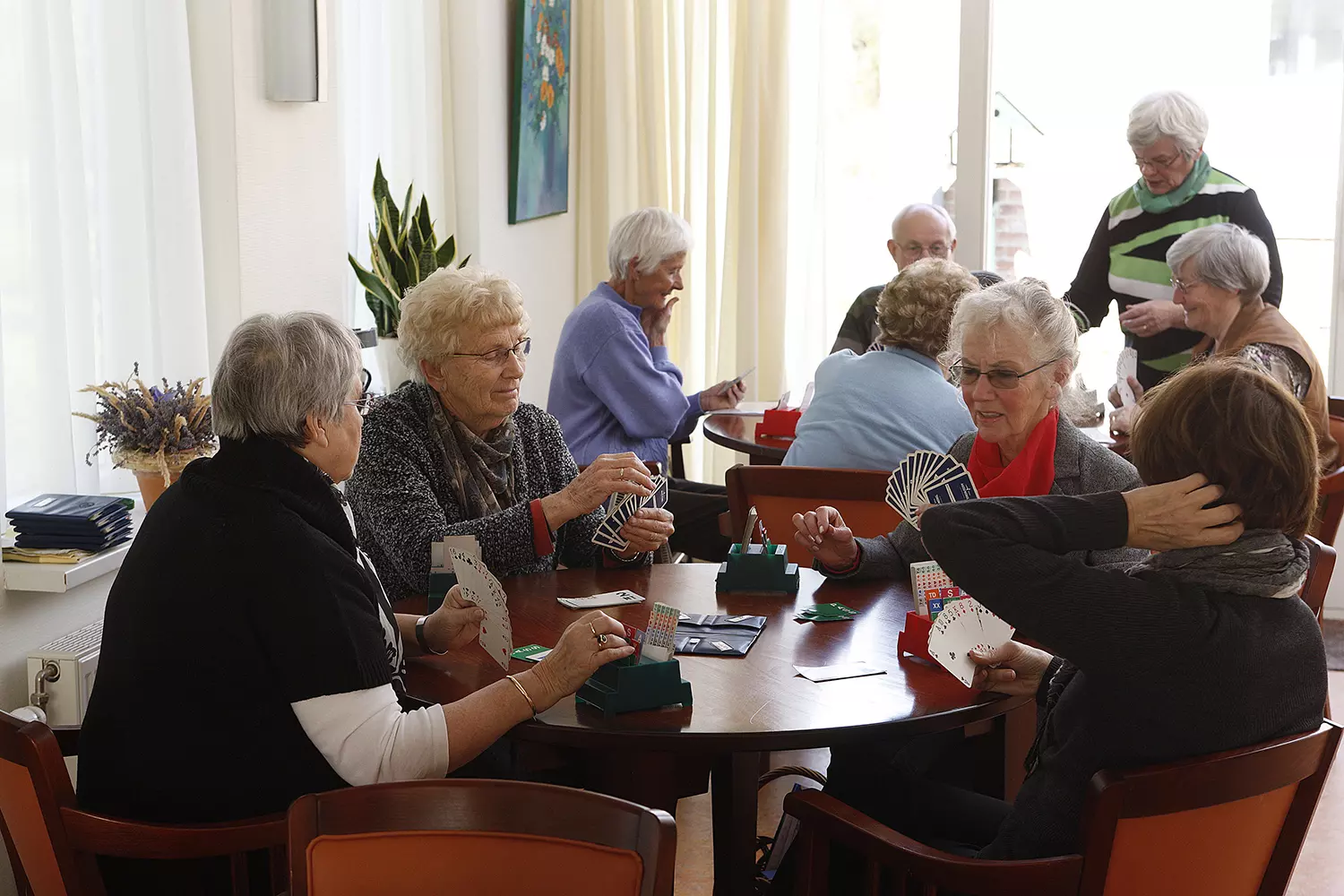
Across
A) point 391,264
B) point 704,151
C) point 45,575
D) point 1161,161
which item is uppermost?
point 704,151

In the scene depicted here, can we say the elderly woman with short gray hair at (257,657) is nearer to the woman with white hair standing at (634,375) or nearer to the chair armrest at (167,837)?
the chair armrest at (167,837)

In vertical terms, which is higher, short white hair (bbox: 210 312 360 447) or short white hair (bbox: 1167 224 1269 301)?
short white hair (bbox: 1167 224 1269 301)

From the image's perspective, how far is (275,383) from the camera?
1738 mm

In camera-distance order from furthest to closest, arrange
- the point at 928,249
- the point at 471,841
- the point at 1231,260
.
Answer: the point at 928,249 < the point at 1231,260 < the point at 471,841

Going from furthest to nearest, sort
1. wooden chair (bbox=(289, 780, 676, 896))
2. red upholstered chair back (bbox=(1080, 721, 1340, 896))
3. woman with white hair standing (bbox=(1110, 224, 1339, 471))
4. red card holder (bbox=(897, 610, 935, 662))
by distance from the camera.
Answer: woman with white hair standing (bbox=(1110, 224, 1339, 471)), red card holder (bbox=(897, 610, 935, 662)), red upholstered chair back (bbox=(1080, 721, 1340, 896)), wooden chair (bbox=(289, 780, 676, 896))

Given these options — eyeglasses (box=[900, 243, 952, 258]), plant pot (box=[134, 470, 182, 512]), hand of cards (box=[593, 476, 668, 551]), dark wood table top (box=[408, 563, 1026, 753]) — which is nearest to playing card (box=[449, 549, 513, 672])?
dark wood table top (box=[408, 563, 1026, 753])

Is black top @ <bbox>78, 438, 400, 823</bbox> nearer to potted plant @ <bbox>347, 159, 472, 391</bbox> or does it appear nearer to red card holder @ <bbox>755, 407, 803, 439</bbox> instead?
potted plant @ <bbox>347, 159, 472, 391</bbox>

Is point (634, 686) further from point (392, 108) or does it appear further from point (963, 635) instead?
point (392, 108)

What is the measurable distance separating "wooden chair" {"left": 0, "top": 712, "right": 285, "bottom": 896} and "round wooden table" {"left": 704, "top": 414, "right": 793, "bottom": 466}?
2.33 metres

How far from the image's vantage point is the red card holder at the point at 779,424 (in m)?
3.99

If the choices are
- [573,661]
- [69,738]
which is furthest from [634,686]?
[69,738]

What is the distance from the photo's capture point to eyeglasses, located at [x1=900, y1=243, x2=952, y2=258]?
461cm

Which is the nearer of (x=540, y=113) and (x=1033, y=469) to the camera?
(x=1033, y=469)

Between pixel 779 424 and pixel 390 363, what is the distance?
125 cm
